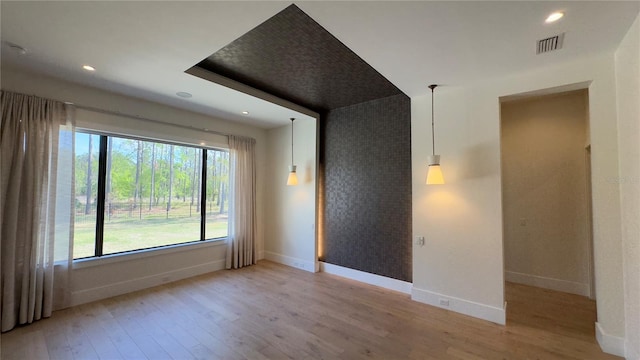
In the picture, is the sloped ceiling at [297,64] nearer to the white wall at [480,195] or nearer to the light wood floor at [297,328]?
the white wall at [480,195]

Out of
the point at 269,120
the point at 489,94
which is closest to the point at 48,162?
the point at 269,120

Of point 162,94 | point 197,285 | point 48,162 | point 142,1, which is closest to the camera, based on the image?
point 142,1

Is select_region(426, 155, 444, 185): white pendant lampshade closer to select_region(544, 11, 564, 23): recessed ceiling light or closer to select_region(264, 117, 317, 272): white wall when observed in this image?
select_region(544, 11, 564, 23): recessed ceiling light

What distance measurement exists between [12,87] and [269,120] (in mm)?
3184

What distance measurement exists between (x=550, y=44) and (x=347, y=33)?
1.80m

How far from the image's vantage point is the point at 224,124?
4797mm

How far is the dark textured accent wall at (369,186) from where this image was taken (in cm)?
383

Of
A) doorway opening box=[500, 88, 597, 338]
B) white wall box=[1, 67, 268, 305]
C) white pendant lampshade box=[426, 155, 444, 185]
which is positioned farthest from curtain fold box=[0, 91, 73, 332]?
doorway opening box=[500, 88, 597, 338]

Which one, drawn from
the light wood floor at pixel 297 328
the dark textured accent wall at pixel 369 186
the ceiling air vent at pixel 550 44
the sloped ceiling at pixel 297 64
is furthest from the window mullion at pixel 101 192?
the ceiling air vent at pixel 550 44

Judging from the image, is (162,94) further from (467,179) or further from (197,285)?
(467,179)

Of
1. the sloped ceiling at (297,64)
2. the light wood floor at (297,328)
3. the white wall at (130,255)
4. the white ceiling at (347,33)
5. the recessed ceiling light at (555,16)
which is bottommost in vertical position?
the light wood floor at (297,328)

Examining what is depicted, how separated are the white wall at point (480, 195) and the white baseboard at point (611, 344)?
0.06ft

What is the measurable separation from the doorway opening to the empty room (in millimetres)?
26

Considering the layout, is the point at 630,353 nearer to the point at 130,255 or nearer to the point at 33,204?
the point at 130,255
